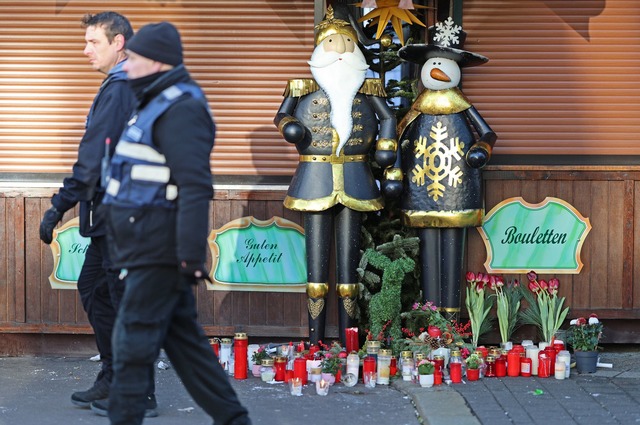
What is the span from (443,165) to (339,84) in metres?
0.86

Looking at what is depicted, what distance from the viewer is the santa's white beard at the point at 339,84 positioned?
6918 mm

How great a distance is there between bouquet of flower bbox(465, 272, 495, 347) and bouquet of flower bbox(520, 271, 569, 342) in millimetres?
253

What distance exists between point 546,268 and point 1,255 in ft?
12.4

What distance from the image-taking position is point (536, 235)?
7355 millimetres

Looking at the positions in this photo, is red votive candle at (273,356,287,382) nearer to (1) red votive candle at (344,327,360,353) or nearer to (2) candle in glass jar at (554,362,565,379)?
(1) red votive candle at (344,327,360,353)

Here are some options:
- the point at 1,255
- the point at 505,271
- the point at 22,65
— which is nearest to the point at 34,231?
the point at 1,255

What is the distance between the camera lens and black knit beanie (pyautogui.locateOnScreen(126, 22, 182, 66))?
14.5 ft

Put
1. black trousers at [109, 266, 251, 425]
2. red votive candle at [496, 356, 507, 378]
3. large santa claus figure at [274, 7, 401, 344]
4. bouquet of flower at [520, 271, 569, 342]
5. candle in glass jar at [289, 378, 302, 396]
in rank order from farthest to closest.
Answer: bouquet of flower at [520, 271, 569, 342], large santa claus figure at [274, 7, 401, 344], red votive candle at [496, 356, 507, 378], candle in glass jar at [289, 378, 302, 396], black trousers at [109, 266, 251, 425]

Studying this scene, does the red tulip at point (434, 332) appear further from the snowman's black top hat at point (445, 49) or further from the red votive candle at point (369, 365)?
the snowman's black top hat at point (445, 49)

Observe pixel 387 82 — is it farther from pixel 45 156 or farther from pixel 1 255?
pixel 1 255

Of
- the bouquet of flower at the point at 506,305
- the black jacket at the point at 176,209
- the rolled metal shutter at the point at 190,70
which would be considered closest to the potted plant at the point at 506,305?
the bouquet of flower at the point at 506,305

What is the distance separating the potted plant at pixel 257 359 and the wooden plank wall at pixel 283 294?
24.0 inches

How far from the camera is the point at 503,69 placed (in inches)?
292

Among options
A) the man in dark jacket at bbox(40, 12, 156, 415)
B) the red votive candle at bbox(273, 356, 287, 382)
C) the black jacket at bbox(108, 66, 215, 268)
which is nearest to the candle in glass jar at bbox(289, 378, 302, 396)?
the red votive candle at bbox(273, 356, 287, 382)
